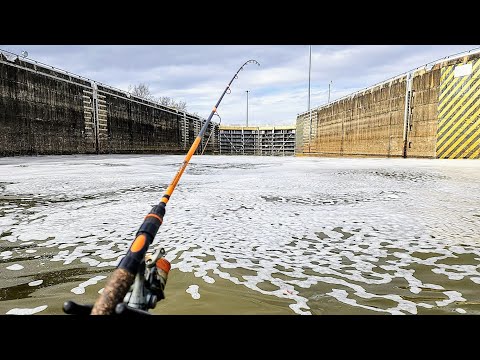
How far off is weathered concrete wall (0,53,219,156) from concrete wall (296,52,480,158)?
9.19 m

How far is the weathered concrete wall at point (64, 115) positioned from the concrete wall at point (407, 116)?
919 centimetres

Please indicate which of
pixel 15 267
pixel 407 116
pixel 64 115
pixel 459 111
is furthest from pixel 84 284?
pixel 64 115

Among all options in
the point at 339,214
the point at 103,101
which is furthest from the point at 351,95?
the point at 339,214

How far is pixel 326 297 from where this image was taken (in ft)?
4.58

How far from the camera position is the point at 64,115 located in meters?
16.0

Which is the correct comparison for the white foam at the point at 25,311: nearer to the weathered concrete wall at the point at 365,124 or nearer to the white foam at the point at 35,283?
the white foam at the point at 35,283

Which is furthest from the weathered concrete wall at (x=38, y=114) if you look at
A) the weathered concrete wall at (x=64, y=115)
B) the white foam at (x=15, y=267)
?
the white foam at (x=15, y=267)

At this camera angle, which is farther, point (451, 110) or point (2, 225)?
point (451, 110)

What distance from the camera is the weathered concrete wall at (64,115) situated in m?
13.2

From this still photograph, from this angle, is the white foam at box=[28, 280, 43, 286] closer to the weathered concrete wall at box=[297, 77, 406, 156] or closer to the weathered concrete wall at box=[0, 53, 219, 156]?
the weathered concrete wall at box=[0, 53, 219, 156]

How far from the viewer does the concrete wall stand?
1134 centimetres
